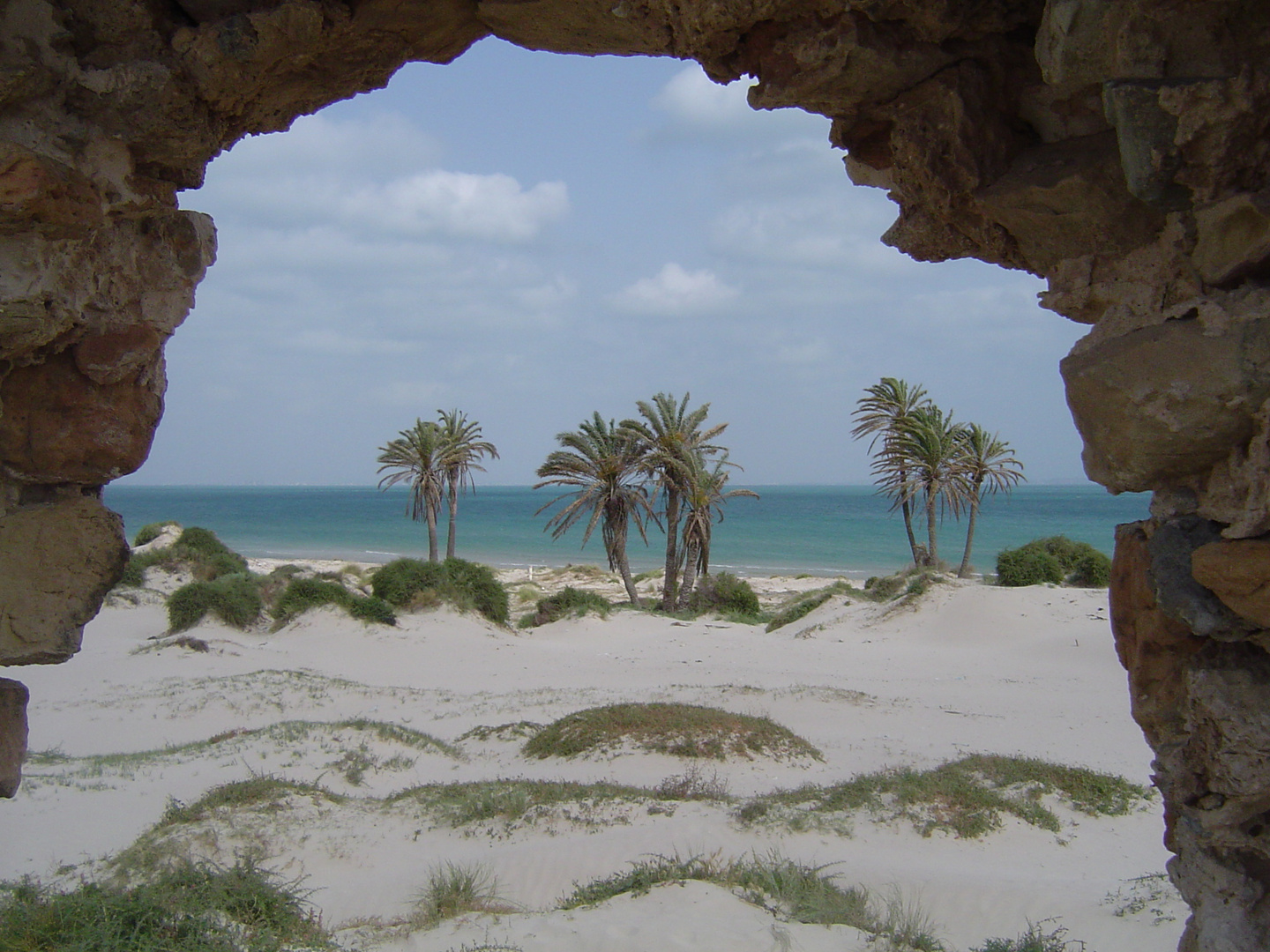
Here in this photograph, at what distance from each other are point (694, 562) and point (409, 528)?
71344 millimetres

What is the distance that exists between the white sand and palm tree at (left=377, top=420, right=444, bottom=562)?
1138 centimetres

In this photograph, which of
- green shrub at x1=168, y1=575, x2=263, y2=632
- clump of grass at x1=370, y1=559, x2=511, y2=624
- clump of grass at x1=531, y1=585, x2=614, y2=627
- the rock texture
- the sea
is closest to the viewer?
the rock texture

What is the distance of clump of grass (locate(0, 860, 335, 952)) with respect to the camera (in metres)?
3.91

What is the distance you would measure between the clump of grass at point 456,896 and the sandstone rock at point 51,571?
266 cm

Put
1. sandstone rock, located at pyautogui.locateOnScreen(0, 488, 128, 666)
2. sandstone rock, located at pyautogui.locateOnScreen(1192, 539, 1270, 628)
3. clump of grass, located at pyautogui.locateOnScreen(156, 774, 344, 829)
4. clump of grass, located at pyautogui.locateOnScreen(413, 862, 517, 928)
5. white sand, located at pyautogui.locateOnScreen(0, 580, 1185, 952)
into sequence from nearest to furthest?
sandstone rock, located at pyautogui.locateOnScreen(1192, 539, 1270, 628), sandstone rock, located at pyautogui.locateOnScreen(0, 488, 128, 666), clump of grass, located at pyautogui.locateOnScreen(413, 862, 517, 928), white sand, located at pyautogui.locateOnScreen(0, 580, 1185, 952), clump of grass, located at pyautogui.locateOnScreen(156, 774, 344, 829)

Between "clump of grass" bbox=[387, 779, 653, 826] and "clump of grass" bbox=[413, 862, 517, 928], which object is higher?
"clump of grass" bbox=[413, 862, 517, 928]


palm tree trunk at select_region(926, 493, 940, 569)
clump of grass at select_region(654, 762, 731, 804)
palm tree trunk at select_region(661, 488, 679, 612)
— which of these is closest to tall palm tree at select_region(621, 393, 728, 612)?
palm tree trunk at select_region(661, 488, 679, 612)

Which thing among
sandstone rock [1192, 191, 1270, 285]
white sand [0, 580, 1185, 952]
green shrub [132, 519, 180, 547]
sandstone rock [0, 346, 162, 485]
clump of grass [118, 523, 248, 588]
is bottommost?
white sand [0, 580, 1185, 952]

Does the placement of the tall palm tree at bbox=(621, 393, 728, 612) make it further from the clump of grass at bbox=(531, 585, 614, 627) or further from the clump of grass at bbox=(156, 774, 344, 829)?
the clump of grass at bbox=(156, 774, 344, 829)

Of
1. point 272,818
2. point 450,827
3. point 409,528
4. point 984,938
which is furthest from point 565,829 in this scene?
point 409,528

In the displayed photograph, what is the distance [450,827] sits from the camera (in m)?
7.02

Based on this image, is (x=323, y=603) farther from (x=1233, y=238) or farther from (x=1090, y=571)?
(x=1090, y=571)

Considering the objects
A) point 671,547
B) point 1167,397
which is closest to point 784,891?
point 1167,397

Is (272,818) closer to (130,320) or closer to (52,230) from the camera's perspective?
(130,320)
